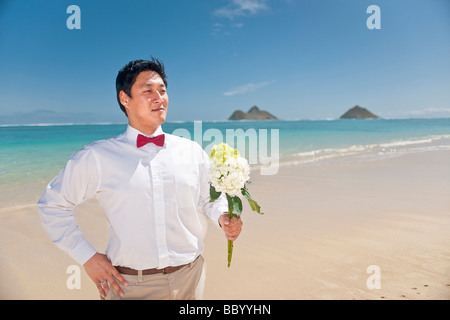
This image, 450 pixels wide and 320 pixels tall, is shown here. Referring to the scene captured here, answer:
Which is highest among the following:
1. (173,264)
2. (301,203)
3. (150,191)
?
(150,191)

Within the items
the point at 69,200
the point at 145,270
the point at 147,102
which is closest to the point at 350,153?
the point at 147,102

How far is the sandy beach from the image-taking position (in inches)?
148

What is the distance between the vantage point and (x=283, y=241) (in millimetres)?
5074

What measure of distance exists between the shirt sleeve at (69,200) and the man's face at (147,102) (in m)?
0.39

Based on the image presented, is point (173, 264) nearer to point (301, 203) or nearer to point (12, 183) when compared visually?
point (301, 203)

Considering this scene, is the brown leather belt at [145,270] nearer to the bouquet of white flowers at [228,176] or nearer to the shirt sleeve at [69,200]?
the shirt sleeve at [69,200]

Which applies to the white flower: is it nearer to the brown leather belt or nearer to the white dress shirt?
the white dress shirt

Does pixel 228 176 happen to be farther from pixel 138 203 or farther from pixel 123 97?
pixel 123 97

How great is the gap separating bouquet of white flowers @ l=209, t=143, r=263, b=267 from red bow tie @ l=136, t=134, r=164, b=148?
14.9 inches

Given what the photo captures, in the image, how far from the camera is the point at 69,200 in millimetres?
1935

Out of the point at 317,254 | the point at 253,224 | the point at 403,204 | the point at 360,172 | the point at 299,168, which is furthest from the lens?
the point at 299,168

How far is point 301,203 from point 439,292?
356cm

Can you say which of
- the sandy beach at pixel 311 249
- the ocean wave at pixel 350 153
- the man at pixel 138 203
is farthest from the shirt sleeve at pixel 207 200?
the ocean wave at pixel 350 153

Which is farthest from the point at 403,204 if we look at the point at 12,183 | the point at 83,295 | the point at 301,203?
the point at 12,183
